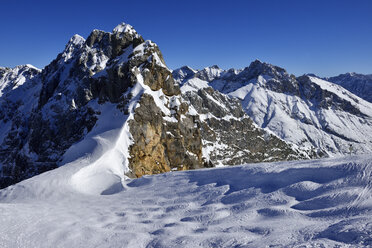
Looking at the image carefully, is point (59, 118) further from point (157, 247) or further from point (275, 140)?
point (275, 140)

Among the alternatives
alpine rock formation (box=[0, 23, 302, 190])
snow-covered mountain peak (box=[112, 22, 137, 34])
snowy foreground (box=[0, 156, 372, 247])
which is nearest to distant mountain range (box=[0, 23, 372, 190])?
alpine rock formation (box=[0, 23, 302, 190])

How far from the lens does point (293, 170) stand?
9773 millimetres

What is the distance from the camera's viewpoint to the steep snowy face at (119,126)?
72.4ft

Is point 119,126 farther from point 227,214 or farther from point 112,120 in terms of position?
point 227,214

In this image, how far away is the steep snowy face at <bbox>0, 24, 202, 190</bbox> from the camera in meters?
22.1

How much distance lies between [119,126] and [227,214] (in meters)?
20.0

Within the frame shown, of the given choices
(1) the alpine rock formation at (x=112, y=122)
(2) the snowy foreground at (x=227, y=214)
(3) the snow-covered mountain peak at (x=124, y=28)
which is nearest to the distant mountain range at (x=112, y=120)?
(1) the alpine rock formation at (x=112, y=122)

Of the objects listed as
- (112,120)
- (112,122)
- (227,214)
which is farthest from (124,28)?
(227,214)

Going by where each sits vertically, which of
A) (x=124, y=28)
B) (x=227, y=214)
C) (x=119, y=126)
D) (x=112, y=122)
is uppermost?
(x=124, y=28)

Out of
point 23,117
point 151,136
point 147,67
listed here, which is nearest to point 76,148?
point 151,136

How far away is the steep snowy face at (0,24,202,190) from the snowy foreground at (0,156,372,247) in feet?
17.4

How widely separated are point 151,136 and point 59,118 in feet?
99.6

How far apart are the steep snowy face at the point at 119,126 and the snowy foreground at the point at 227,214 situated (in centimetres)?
530

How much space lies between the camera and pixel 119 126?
85.8 feet
